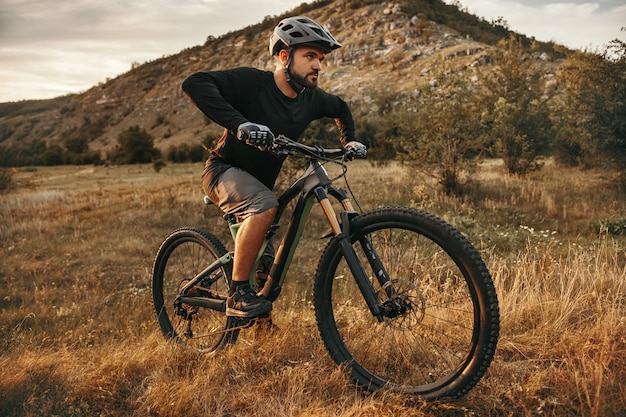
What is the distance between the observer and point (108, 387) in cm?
314

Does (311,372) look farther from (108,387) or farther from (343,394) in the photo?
(108,387)

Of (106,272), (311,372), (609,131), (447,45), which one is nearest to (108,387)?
(311,372)

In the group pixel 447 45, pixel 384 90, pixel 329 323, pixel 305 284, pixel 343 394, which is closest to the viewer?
pixel 343 394

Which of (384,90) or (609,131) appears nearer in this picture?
(609,131)

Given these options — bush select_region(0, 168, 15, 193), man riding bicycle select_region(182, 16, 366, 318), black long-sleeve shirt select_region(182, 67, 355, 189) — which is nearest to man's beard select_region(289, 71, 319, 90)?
man riding bicycle select_region(182, 16, 366, 318)

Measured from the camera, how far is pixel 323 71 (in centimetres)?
5344

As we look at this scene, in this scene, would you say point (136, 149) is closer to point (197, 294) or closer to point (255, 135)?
point (197, 294)

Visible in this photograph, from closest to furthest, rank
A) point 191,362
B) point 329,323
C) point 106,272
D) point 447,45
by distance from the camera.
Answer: point 329,323 < point 191,362 < point 106,272 < point 447,45

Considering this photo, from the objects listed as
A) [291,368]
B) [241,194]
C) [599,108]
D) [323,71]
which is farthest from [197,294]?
[323,71]

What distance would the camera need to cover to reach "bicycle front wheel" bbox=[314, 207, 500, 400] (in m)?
2.61

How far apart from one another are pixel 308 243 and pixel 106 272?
402cm

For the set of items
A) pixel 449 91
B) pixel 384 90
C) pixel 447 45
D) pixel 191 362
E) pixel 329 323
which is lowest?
pixel 191 362

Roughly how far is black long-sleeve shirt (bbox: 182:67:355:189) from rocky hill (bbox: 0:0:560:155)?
90.8ft

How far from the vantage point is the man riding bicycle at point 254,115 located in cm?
326
